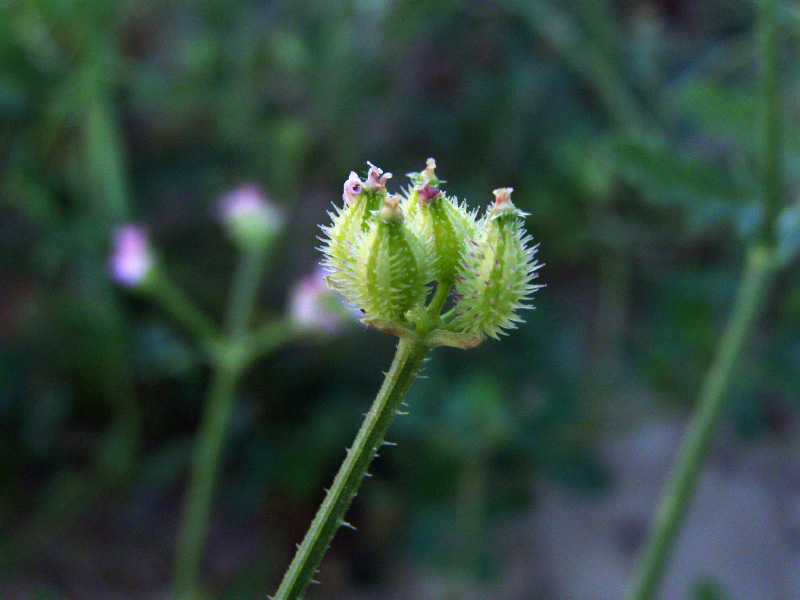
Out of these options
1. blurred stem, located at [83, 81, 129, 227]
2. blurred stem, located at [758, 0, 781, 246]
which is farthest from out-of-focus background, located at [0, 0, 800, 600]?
blurred stem, located at [758, 0, 781, 246]

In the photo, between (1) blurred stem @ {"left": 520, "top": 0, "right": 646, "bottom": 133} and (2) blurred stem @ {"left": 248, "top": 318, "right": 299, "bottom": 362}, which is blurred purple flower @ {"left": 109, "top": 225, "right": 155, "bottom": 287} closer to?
(2) blurred stem @ {"left": 248, "top": 318, "right": 299, "bottom": 362}

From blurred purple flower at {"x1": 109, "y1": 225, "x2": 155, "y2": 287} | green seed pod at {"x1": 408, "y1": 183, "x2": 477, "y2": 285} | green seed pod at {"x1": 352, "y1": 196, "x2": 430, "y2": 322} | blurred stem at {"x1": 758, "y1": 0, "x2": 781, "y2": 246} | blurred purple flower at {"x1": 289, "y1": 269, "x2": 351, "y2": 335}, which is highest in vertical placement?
blurred stem at {"x1": 758, "y1": 0, "x2": 781, "y2": 246}

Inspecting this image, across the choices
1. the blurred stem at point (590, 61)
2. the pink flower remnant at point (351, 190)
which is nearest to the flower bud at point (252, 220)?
the blurred stem at point (590, 61)

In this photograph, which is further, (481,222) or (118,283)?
(118,283)

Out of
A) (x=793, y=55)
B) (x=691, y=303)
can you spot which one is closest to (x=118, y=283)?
(x=691, y=303)

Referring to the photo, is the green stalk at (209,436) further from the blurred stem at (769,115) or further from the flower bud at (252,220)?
the blurred stem at (769,115)

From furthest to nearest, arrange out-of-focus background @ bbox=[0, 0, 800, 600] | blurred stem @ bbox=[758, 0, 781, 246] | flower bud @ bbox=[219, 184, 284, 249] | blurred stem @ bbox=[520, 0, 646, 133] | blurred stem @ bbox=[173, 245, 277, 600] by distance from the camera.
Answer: blurred stem @ bbox=[520, 0, 646, 133], out-of-focus background @ bbox=[0, 0, 800, 600], flower bud @ bbox=[219, 184, 284, 249], blurred stem @ bbox=[173, 245, 277, 600], blurred stem @ bbox=[758, 0, 781, 246]

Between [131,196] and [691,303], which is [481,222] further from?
[131,196]

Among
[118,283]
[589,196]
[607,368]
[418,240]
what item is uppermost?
[589,196]
